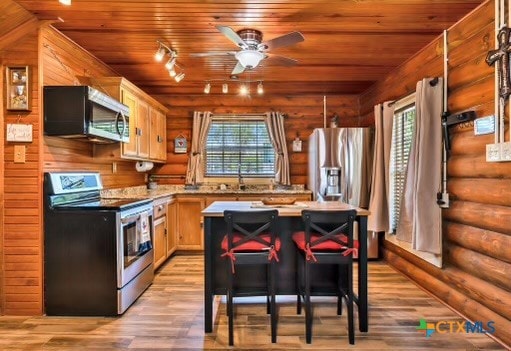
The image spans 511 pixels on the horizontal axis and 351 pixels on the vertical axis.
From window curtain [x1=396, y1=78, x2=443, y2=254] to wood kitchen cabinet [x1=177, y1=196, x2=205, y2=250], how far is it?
300 cm

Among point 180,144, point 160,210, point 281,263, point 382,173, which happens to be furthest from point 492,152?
point 180,144

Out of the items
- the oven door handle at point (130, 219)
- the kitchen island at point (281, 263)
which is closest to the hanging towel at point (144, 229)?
the oven door handle at point (130, 219)

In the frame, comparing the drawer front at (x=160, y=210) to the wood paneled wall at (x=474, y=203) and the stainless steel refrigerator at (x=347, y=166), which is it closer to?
the stainless steel refrigerator at (x=347, y=166)

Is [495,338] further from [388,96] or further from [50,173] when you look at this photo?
[50,173]

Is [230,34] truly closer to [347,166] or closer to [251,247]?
[251,247]

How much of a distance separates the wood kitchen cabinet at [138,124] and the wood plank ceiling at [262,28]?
1.12ft

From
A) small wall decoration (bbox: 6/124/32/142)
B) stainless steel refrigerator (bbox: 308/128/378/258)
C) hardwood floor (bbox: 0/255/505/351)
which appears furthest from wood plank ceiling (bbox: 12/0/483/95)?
hardwood floor (bbox: 0/255/505/351)

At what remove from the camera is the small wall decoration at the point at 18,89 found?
2.74 meters

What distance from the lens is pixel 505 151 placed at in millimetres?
2205

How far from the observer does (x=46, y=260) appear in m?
2.79

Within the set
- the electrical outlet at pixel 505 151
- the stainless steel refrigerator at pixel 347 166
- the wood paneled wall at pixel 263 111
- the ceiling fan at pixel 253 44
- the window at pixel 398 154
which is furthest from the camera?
the wood paneled wall at pixel 263 111

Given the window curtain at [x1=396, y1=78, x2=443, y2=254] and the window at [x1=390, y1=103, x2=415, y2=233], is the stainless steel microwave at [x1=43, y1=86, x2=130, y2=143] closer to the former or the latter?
the window curtain at [x1=396, y1=78, x2=443, y2=254]

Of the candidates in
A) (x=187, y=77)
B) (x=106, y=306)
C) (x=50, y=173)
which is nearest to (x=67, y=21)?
(x=50, y=173)

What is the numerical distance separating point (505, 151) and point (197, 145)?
4.14 m
